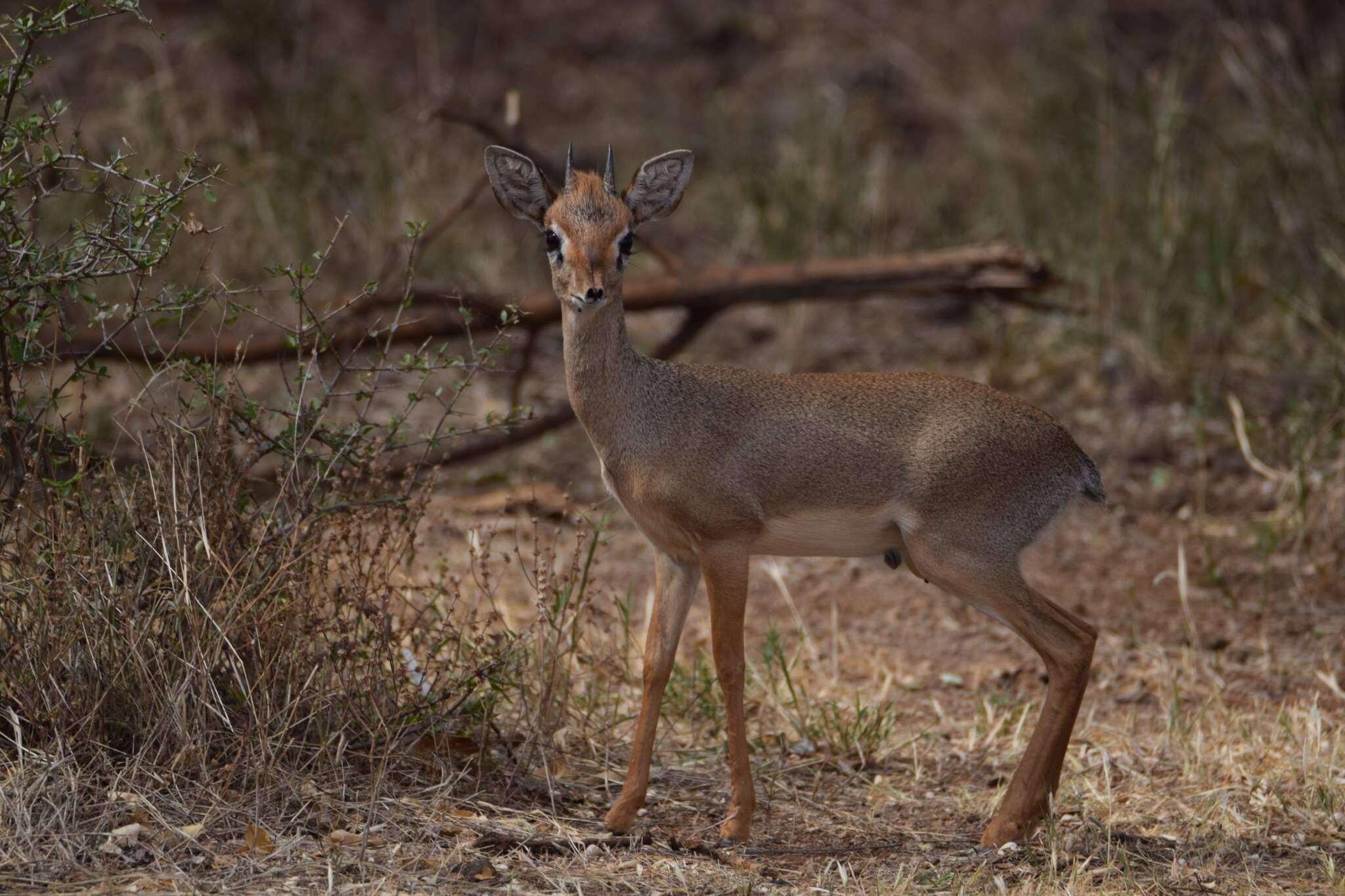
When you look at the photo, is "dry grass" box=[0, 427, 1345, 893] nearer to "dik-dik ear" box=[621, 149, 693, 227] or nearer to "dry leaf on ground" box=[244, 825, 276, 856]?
"dry leaf on ground" box=[244, 825, 276, 856]

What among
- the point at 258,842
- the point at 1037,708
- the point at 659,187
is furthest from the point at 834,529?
the point at 258,842

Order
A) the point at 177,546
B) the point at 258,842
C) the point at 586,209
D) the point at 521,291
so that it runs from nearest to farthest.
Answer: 1. the point at 258,842
2. the point at 177,546
3. the point at 586,209
4. the point at 521,291

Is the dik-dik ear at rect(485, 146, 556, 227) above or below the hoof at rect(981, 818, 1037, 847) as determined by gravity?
above

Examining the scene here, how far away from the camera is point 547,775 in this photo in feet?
15.0

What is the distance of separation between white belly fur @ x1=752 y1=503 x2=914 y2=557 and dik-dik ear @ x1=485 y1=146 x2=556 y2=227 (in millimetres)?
1209

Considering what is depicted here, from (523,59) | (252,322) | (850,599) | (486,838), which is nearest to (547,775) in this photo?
(486,838)

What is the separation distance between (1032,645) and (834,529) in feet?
2.31

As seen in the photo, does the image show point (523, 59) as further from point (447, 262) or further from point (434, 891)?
point (434, 891)

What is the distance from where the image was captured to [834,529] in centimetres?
461

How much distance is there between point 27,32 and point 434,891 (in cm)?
262

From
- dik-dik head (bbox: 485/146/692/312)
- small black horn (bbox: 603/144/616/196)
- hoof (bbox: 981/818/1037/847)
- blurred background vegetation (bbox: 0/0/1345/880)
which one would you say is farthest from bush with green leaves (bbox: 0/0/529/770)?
hoof (bbox: 981/818/1037/847)

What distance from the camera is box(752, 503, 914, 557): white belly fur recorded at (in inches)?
181

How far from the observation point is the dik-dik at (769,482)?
4.46m

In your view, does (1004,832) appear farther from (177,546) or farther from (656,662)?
(177,546)
